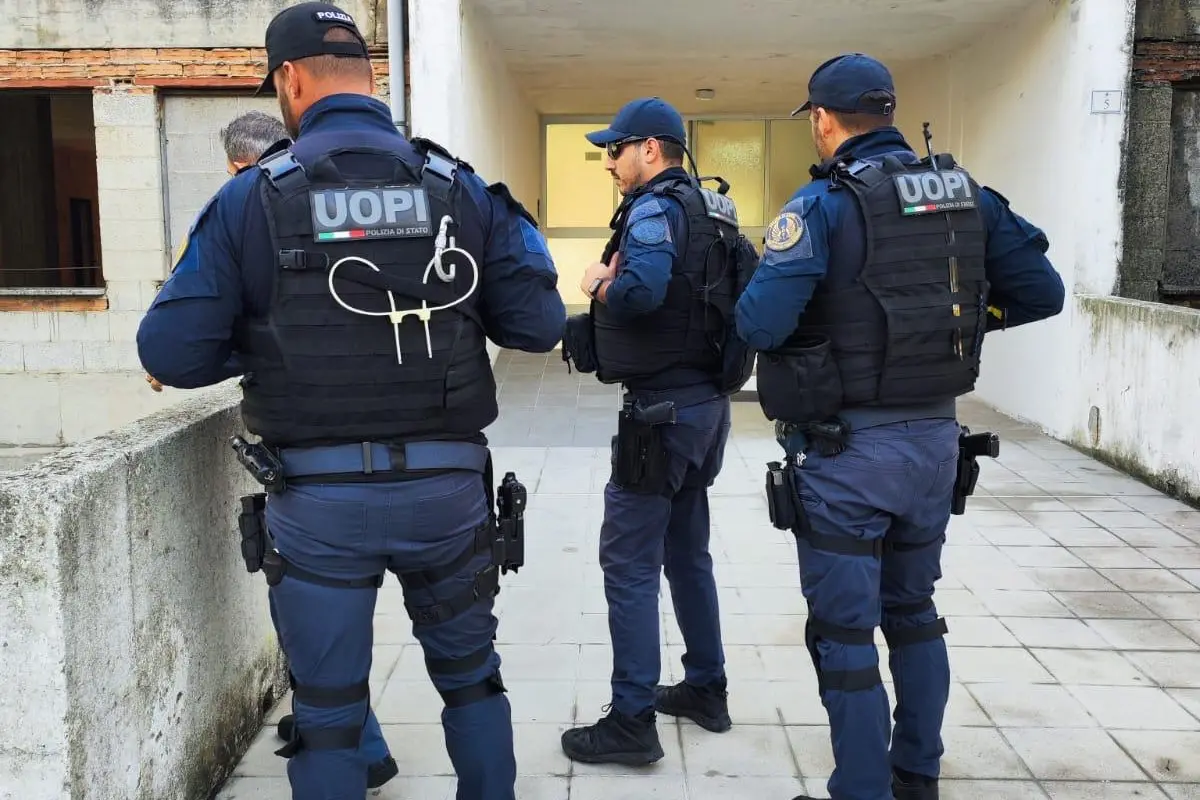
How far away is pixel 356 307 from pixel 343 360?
4.6 inches

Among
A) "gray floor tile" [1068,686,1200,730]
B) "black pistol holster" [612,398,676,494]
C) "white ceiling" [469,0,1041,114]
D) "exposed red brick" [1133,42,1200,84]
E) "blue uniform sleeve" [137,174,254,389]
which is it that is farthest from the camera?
"white ceiling" [469,0,1041,114]

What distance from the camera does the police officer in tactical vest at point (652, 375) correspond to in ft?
10.3

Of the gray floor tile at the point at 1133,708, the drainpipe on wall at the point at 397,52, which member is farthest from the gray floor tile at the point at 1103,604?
the drainpipe on wall at the point at 397,52

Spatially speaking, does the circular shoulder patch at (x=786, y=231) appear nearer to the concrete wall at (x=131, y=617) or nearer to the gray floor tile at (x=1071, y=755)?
the concrete wall at (x=131, y=617)

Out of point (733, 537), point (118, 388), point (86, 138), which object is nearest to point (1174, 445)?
point (733, 537)

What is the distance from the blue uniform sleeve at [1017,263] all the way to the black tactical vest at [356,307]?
147 cm

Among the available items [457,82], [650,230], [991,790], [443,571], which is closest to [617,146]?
[650,230]

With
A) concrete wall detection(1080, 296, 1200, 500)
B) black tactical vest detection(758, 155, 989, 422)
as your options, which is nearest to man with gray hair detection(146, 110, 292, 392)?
black tactical vest detection(758, 155, 989, 422)

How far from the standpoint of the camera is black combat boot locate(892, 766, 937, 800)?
9.56ft

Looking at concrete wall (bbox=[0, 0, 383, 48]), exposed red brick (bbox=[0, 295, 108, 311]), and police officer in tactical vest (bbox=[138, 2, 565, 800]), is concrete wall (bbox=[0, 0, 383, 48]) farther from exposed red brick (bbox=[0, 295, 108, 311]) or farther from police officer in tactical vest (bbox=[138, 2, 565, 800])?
police officer in tactical vest (bbox=[138, 2, 565, 800])

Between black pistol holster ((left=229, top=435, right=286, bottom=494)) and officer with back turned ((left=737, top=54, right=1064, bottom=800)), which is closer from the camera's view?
black pistol holster ((left=229, top=435, right=286, bottom=494))

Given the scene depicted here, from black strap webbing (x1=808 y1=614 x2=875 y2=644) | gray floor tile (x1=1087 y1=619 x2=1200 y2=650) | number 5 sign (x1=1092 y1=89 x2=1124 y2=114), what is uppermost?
number 5 sign (x1=1092 y1=89 x2=1124 y2=114)

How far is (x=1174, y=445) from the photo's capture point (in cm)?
634

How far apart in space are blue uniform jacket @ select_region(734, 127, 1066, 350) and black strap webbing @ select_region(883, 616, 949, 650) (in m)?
0.88
